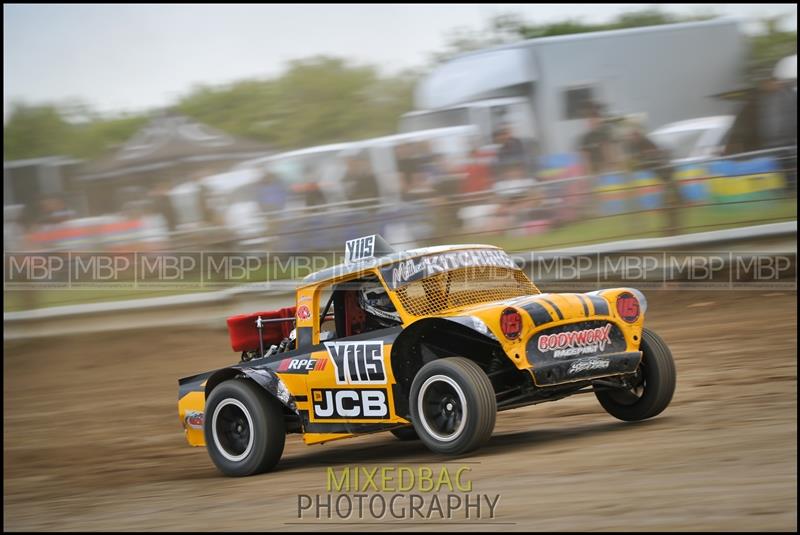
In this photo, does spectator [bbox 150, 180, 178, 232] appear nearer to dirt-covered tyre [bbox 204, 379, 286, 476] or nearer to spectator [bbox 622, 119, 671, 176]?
spectator [bbox 622, 119, 671, 176]

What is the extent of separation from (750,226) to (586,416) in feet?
20.4

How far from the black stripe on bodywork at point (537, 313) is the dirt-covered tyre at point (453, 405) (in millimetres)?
456

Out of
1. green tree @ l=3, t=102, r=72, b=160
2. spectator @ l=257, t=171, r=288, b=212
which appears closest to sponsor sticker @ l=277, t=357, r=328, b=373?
spectator @ l=257, t=171, r=288, b=212

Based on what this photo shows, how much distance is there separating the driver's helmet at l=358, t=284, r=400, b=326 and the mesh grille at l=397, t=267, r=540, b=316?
196 mm

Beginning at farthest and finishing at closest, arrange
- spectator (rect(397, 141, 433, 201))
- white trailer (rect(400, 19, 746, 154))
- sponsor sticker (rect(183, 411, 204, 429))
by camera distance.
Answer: white trailer (rect(400, 19, 746, 154))
spectator (rect(397, 141, 433, 201))
sponsor sticker (rect(183, 411, 204, 429))

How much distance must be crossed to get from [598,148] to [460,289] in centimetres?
814

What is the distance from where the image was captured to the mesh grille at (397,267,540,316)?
279 inches

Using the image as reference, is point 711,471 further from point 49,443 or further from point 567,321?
point 49,443

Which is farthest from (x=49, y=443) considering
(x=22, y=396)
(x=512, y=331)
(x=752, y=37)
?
(x=752, y=37)

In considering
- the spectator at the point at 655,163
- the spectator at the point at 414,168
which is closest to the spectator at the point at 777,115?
the spectator at the point at 655,163

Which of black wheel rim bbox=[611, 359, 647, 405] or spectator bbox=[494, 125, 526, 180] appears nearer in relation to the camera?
black wheel rim bbox=[611, 359, 647, 405]

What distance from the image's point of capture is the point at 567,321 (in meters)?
6.64

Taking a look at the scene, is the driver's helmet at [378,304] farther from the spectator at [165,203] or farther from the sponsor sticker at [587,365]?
the spectator at [165,203]

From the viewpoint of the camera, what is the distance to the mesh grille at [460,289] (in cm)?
708
